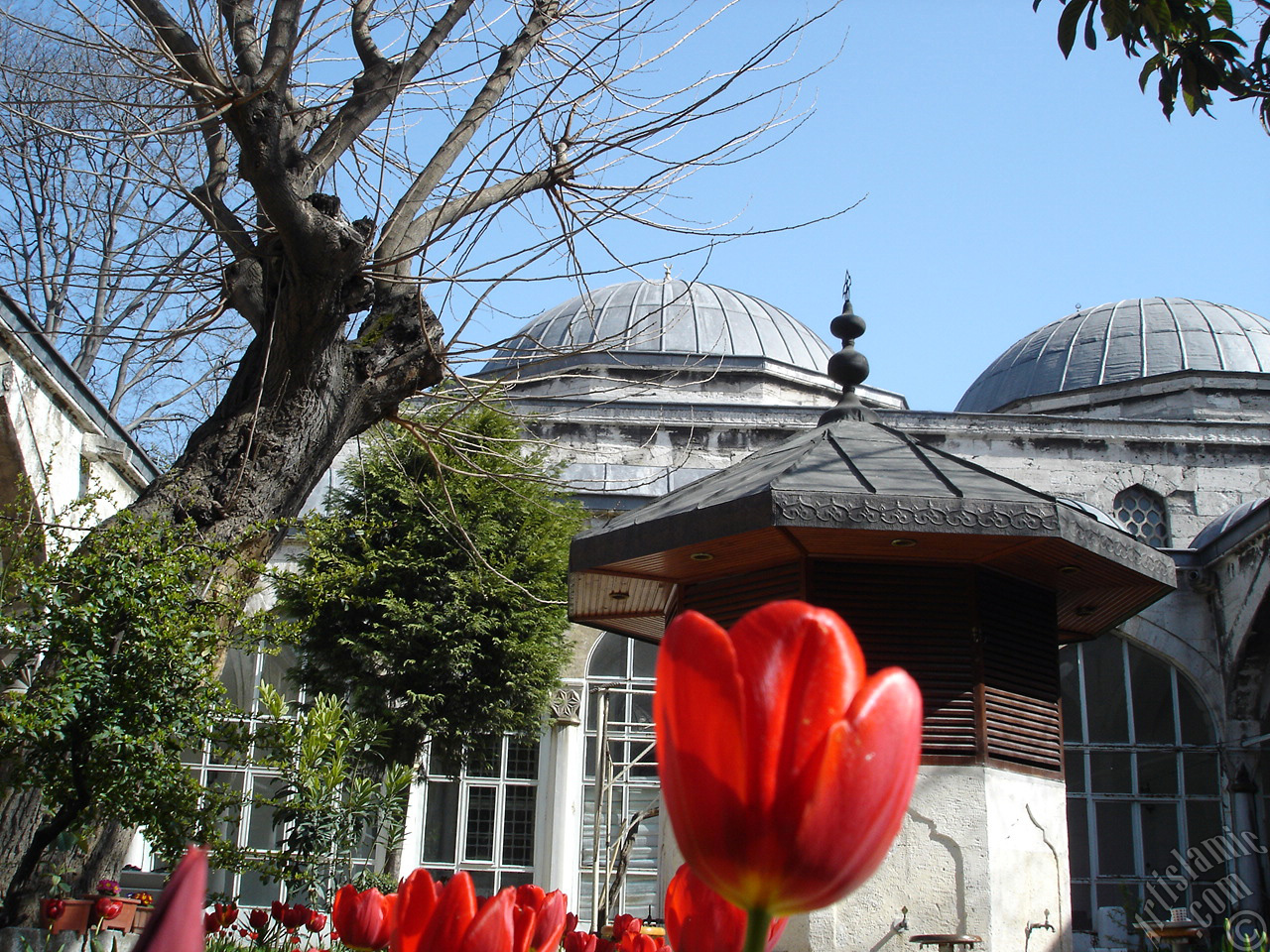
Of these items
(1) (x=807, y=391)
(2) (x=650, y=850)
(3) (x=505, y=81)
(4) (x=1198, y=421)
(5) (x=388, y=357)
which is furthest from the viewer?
(1) (x=807, y=391)

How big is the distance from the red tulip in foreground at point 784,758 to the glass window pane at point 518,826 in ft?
44.7

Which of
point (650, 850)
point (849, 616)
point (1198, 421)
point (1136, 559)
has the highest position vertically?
point (1198, 421)

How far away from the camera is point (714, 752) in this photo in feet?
2.46

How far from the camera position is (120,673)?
4.18 m

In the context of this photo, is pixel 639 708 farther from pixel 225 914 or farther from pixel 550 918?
pixel 550 918

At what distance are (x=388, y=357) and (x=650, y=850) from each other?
1060cm

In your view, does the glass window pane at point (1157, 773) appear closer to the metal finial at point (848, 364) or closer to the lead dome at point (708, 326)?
the lead dome at point (708, 326)

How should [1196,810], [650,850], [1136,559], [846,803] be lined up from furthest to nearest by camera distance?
[1196,810]
[650,850]
[1136,559]
[846,803]

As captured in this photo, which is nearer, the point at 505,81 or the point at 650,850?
the point at 505,81

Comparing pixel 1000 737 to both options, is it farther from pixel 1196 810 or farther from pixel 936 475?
pixel 1196 810

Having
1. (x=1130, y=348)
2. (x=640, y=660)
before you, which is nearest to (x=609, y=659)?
(x=640, y=660)

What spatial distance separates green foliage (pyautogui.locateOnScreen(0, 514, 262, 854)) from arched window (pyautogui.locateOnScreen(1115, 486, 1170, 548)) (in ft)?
56.3

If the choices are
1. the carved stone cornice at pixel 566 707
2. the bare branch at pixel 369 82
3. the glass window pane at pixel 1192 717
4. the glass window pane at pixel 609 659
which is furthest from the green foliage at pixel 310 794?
the glass window pane at pixel 1192 717

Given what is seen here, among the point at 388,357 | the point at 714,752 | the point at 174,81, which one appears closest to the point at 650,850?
the point at 388,357
